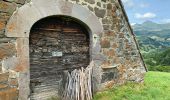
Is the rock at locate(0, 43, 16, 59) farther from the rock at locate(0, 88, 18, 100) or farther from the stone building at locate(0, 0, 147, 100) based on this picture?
the rock at locate(0, 88, 18, 100)

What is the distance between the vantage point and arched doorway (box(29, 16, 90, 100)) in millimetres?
5562

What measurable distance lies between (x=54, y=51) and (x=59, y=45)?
20 cm

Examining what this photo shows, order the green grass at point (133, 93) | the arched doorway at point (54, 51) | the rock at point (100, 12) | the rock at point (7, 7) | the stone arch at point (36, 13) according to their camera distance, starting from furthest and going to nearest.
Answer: the green grass at point (133, 93)
the rock at point (100, 12)
the arched doorway at point (54, 51)
the stone arch at point (36, 13)
the rock at point (7, 7)

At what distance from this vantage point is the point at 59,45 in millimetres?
5965

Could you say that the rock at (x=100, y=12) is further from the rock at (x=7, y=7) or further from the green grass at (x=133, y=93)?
the rock at (x=7, y=7)

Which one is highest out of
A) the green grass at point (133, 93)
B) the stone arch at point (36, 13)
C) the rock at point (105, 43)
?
the stone arch at point (36, 13)

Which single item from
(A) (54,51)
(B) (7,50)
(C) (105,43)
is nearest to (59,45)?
(A) (54,51)

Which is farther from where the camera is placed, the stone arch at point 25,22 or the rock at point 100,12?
the rock at point 100,12

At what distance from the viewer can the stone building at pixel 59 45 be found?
485cm

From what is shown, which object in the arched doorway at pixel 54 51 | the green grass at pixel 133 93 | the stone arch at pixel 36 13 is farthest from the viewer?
the green grass at pixel 133 93

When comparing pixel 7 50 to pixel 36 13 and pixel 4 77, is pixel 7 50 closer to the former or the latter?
pixel 4 77

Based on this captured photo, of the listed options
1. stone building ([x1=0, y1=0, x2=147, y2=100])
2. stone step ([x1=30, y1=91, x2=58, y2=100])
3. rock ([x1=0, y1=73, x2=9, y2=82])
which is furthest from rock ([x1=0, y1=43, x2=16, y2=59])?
stone step ([x1=30, y1=91, x2=58, y2=100])

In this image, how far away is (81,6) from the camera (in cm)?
591

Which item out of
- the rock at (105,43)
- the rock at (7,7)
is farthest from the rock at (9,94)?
the rock at (105,43)
